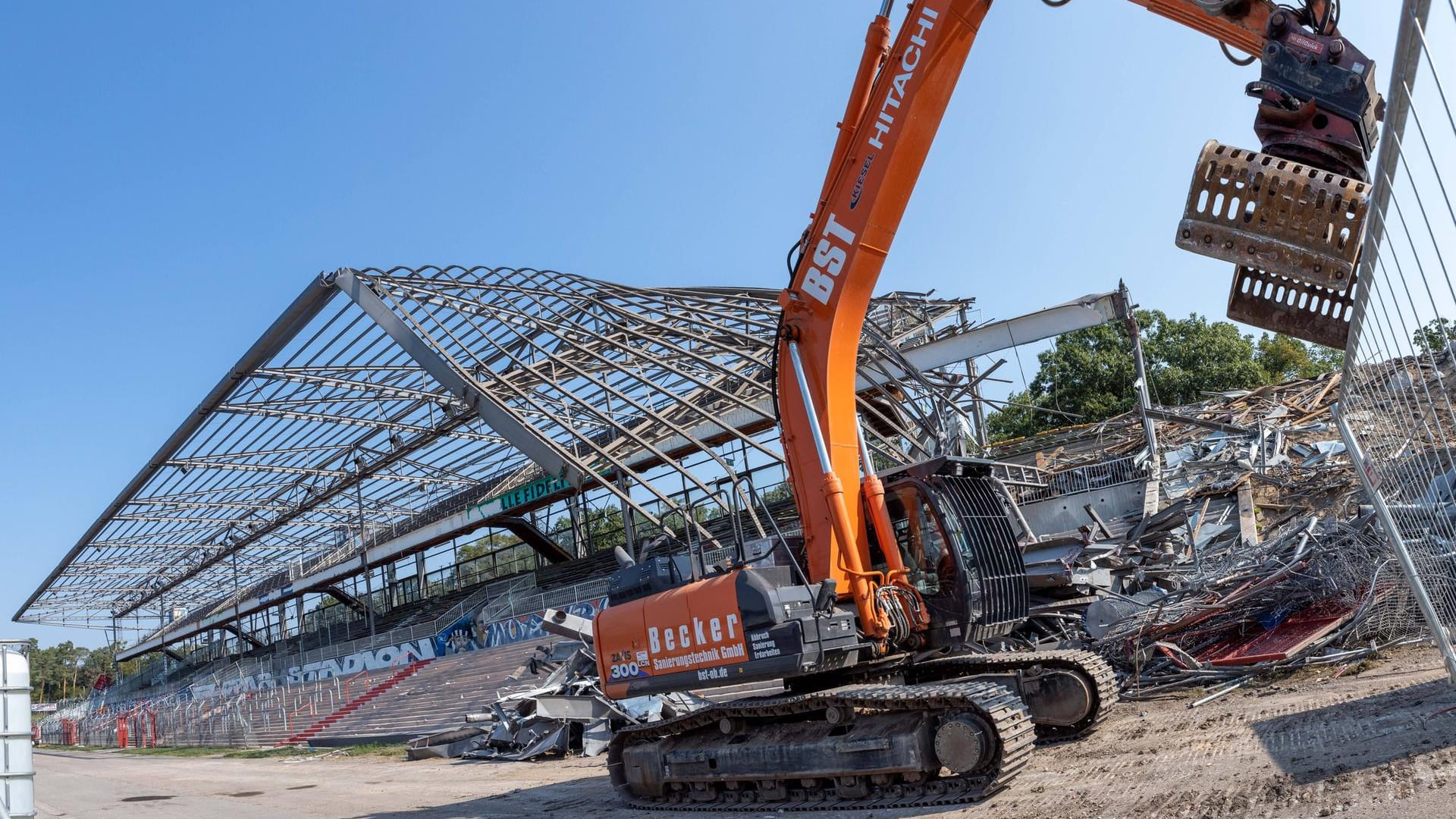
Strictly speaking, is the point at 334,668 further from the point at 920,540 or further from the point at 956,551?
the point at 956,551

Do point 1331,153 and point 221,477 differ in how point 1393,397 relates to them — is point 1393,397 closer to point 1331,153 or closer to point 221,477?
point 1331,153

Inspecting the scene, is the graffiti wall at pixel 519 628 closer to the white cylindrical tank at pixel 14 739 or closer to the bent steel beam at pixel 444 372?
the bent steel beam at pixel 444 372

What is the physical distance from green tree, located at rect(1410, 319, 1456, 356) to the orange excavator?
12.6 feet

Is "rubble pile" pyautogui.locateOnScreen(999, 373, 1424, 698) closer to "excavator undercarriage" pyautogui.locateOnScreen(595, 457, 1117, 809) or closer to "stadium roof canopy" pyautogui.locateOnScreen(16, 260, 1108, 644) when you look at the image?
"excavator undercarriage" pyautogui.locateOnScreen(595, 457, 1117, 809)

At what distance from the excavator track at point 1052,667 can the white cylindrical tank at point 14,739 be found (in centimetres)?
682

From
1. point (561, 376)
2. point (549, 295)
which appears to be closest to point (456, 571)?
point (561, 376)

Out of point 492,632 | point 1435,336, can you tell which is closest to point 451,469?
point 492,632

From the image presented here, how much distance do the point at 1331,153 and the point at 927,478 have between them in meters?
4.94

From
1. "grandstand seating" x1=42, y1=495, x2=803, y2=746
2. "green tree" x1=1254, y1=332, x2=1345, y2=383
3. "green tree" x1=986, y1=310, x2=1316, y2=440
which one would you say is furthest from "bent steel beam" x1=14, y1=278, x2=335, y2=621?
"green tree" x1=1254, y1=332, x2=1345, y2=383

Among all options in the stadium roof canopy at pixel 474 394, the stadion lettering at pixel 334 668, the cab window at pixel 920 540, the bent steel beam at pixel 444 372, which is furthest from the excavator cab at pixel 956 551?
the stadion lettering at pixel 334 668

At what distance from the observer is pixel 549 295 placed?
79.5 ft

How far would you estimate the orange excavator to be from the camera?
8.15 meters

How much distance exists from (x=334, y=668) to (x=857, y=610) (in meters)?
35.9

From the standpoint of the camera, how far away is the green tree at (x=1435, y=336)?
3.96 metres
